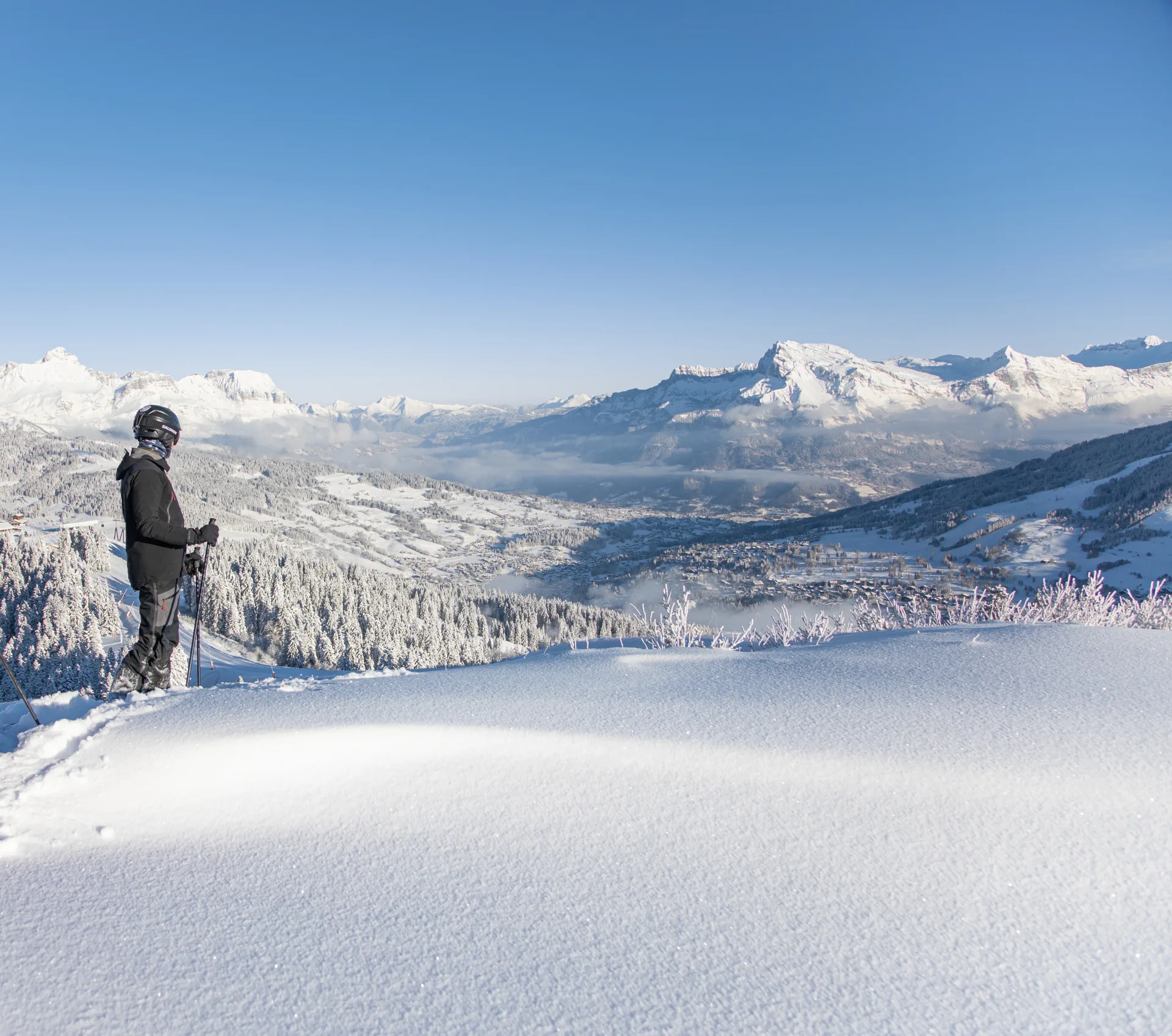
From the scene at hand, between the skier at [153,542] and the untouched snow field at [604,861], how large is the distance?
1840 mm

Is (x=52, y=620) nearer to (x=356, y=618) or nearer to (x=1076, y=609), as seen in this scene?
(x=356, y=618)

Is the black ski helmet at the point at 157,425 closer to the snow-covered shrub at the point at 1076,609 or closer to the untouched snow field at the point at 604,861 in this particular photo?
the untouched snow field at the point at 604,861

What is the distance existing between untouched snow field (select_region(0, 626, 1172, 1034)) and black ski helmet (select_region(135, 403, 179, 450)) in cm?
301

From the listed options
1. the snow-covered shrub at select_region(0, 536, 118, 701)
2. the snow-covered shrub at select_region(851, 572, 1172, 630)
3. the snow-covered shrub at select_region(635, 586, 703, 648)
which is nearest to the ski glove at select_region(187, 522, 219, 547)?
the snow-covered shrub at select_region(635, 586, 703, 648)

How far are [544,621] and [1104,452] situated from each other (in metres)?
119

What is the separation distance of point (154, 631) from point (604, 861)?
6.00 meters

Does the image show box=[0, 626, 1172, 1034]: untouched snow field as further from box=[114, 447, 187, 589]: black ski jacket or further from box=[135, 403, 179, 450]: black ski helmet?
box=[135, 403, 179, 450]: black ski helmet

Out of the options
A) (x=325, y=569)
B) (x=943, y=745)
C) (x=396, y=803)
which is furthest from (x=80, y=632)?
(x=943, y=745)

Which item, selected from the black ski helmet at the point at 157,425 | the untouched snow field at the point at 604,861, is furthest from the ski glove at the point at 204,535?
the untouched snow field at the point at 604,861

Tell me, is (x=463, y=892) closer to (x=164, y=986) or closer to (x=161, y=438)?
(x=164, y=986)

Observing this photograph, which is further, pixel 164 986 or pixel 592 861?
pixel 592 861

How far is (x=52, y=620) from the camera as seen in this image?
1409 inches

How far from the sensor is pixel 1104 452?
115188 millimetres

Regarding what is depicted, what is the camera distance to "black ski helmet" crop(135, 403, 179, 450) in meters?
6.28
